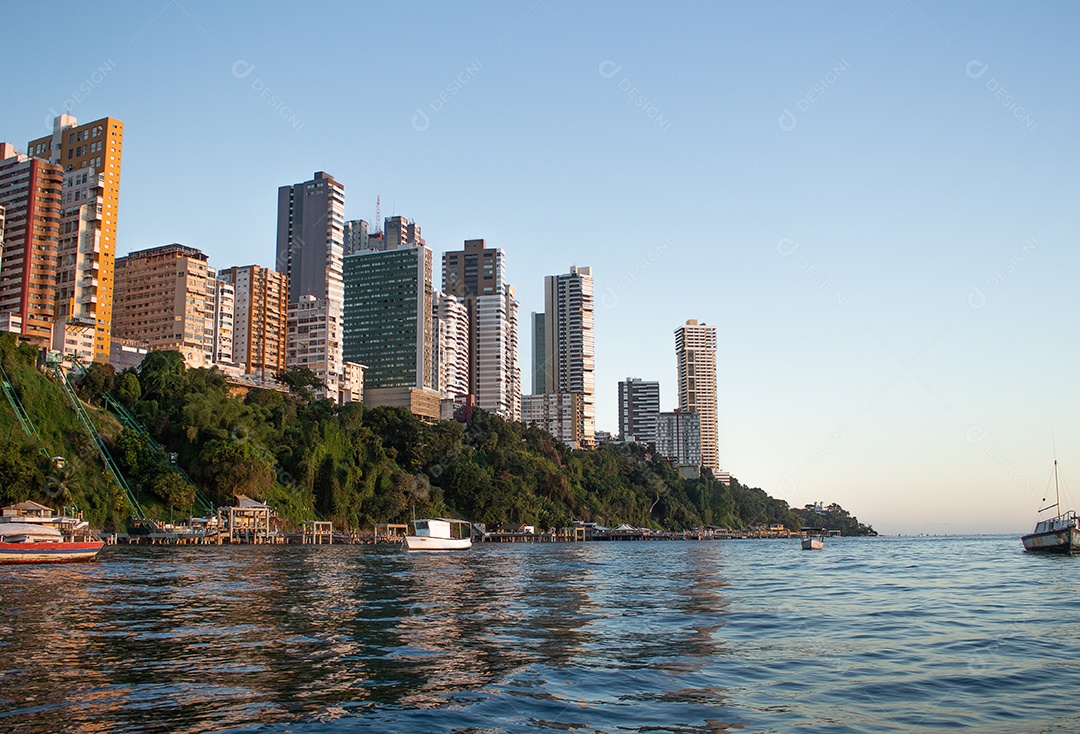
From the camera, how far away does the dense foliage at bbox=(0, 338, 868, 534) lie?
116625 mm

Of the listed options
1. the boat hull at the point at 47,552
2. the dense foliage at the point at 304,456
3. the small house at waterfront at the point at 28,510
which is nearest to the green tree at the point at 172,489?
the dense foliage at the point at 304,456

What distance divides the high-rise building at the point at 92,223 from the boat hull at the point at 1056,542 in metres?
133

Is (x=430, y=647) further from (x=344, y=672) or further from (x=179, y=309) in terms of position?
(x=179, y=309)

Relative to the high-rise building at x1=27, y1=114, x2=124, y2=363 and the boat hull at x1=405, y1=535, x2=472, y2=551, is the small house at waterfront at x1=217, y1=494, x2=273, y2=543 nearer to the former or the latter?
the boat hull at x1=405, y1=535, x2=472, y2=551

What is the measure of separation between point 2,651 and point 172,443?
107m

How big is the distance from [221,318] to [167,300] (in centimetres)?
1250

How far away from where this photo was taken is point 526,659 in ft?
74.7

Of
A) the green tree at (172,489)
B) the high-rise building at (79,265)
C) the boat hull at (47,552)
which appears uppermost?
the high-rise building at (79,265)

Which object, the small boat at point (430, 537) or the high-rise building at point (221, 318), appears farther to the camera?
the high-rise building at point (221, 318)

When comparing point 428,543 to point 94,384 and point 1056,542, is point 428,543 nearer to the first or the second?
point 94,384

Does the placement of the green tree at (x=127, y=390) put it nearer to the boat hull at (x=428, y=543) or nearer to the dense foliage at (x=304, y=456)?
the dense foliage at (x=304, y=456)

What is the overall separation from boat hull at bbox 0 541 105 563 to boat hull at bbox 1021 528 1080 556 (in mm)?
83288

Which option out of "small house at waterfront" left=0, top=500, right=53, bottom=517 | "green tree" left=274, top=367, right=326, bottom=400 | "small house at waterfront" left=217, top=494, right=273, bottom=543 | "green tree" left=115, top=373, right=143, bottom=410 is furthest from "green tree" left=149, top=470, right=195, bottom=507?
"green tree" left=274, top=367, right=326, bottom=400

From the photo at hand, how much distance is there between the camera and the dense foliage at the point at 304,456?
117 meters
